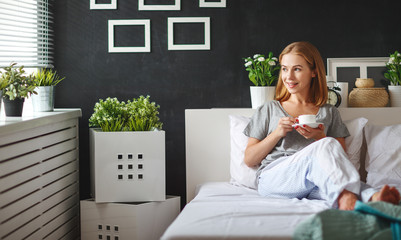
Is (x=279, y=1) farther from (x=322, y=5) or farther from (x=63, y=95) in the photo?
(x=63, y=95)

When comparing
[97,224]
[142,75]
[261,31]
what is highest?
[261,31]

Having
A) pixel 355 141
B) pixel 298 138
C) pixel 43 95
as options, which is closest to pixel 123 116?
pixel 43 95

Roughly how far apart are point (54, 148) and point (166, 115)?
86 cm

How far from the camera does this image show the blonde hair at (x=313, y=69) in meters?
2.76

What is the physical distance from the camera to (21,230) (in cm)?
240

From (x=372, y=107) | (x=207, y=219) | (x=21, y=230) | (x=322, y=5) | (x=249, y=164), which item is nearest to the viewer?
(x=207, y=219)

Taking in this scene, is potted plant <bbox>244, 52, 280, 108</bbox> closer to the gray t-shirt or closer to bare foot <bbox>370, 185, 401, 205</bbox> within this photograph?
the gray t-shirt

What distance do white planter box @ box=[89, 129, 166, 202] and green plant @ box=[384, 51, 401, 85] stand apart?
1.55 m

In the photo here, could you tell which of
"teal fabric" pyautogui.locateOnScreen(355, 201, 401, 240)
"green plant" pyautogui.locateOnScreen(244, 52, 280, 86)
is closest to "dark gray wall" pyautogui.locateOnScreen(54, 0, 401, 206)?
"green plant" pyautogui.locateOnScreen(244, 52, 280, 86)

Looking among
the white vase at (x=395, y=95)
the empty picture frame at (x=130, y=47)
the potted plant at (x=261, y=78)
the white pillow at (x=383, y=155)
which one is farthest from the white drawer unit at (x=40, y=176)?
the white vase at (x=395, y=95)

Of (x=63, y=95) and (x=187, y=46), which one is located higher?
(x=187, y=46)

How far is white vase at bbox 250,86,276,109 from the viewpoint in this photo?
3.10 m

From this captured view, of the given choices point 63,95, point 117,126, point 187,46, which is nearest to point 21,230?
point 117,126

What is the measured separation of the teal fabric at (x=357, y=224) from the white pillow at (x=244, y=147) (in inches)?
37.7
